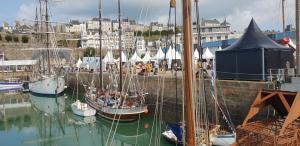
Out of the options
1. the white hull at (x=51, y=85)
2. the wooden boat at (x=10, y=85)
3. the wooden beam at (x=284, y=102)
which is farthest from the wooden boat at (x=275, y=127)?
the wooden boat at (x=10, y=85)

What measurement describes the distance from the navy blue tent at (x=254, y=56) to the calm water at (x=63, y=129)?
6.62 meters

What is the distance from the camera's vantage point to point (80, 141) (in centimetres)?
2436

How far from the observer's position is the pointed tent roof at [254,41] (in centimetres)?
2233

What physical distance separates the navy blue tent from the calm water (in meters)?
6.62

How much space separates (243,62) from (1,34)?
359 ft

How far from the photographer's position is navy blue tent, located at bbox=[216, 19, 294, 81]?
72.1 feet

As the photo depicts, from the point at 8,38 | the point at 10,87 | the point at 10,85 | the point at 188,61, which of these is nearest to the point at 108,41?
the point at 10,87

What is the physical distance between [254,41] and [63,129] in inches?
630

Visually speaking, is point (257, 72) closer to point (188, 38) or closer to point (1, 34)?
point (188, 38)

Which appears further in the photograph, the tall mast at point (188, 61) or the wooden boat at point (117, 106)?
the wooden boat at point (117, 106)

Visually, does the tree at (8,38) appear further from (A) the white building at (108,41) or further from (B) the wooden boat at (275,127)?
(B) the wooden boat at (275,127)

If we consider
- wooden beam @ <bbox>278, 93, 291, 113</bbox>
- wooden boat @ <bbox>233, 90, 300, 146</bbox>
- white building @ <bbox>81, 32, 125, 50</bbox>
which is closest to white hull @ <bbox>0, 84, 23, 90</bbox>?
white building @ <bbox>81, 32, 125, 50</bbox>

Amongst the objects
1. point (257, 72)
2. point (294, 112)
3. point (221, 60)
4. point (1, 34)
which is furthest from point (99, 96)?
point (1, 34)

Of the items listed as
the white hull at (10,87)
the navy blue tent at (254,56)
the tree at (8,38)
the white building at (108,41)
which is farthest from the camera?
the tree at (8,38)
